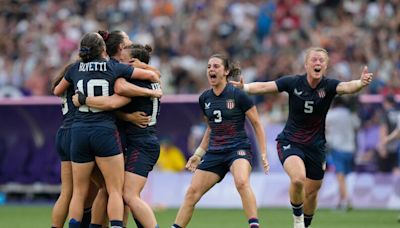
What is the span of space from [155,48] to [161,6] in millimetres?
1793

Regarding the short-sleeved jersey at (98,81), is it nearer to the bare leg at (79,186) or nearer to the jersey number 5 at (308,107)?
the bare leg at (79,186)

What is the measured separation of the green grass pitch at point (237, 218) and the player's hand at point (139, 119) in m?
4.53

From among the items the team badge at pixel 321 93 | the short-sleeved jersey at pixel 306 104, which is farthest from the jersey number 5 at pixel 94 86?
the team badge at pixel 321 93

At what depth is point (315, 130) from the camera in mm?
14922

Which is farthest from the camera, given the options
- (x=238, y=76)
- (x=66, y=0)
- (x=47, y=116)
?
(x=66, y=0)

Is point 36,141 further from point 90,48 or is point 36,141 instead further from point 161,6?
point 90,48

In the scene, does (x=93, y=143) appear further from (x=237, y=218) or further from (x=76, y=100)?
(x=237, y=218)

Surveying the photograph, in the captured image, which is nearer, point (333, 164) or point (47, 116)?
point (333, 164)

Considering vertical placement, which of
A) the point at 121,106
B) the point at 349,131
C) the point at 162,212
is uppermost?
the point at 121,106

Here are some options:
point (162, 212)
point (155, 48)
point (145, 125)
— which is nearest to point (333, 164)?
point (162, 212)

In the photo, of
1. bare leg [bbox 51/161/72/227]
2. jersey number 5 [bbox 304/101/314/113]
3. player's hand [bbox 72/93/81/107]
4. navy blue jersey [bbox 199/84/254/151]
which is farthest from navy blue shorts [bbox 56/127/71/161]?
jersey number 5 [bbox 304/101/314/113]

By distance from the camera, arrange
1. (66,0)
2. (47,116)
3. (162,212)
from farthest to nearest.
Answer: (66,0), (47,116), (162,212)

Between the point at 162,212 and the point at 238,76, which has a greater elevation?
the point at 238,76

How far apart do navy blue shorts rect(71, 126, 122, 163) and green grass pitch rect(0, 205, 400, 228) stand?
4.83 metres
